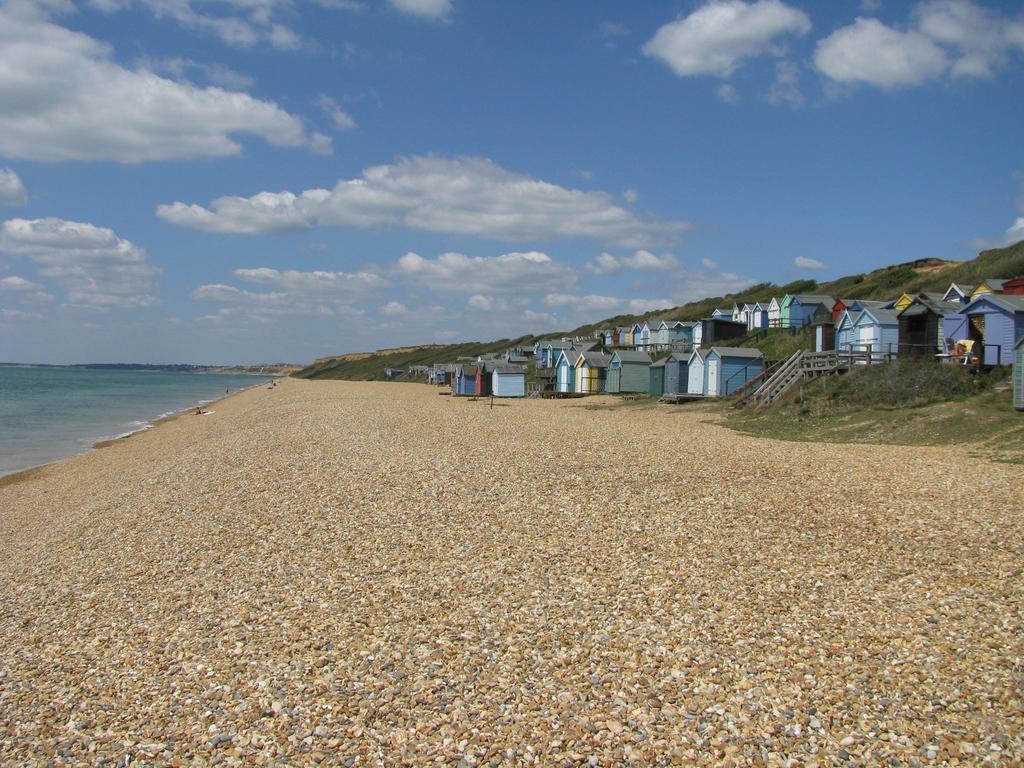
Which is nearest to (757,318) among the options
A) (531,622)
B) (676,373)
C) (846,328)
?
(676,373)

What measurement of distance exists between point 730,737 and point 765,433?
22487 mm

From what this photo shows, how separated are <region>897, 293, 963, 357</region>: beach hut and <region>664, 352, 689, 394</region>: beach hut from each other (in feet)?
43.3

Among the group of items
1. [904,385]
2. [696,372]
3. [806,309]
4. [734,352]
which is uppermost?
[806,309]

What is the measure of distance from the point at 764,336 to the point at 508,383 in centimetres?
2357

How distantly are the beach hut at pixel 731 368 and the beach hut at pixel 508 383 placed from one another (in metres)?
20.4

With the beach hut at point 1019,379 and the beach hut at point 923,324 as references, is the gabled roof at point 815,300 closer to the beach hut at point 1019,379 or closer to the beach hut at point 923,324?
the beach hut at point 923,324

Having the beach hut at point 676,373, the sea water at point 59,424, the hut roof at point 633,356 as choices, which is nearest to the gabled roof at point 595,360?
the hut roof at point 633,356

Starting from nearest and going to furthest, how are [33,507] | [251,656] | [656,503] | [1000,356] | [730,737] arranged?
[730,737] → [251,656] → [656,503] → [33,507] → [1000,356]

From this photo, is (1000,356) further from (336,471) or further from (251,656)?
(251,656)

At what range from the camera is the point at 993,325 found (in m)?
30.0

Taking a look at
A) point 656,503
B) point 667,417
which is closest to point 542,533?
point 656,503

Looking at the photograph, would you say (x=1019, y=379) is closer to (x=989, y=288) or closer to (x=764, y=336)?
(x=989, y=288)

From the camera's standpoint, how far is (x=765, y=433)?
27000 millimetres

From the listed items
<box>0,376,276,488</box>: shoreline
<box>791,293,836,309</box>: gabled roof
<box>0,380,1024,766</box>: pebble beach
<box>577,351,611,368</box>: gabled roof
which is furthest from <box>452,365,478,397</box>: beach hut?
<box>0,380,1024,766</box>: pebble beach
